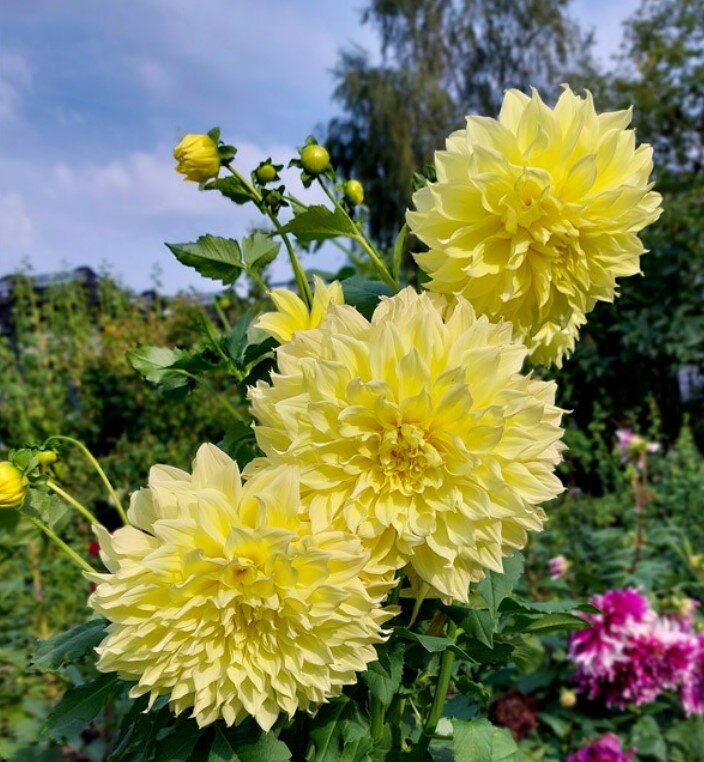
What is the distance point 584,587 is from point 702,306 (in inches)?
169

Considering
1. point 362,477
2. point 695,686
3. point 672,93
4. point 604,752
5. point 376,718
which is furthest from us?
point 672,93

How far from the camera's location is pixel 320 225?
2.54ft

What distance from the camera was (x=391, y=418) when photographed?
61 centimetres

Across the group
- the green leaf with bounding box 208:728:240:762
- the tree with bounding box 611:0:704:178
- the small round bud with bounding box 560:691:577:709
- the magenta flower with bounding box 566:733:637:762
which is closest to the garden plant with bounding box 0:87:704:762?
the green leaf with bounding box 208:728:240:762

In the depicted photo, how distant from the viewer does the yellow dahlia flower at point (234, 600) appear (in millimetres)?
587

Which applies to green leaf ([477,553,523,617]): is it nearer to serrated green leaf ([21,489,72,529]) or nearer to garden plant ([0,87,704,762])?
garden plant ([0,87,704,762])

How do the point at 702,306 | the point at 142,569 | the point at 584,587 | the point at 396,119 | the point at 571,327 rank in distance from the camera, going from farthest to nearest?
the point at 396,119 < the point at 702,306 < the point at 584,587 < the point at 571,327 < the point at 142,569

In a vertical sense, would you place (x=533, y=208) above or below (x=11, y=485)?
above

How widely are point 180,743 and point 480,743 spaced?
0.87ft

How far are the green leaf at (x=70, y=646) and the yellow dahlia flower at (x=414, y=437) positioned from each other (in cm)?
29

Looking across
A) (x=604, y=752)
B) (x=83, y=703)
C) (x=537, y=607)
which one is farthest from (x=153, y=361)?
(x=604, y=752)

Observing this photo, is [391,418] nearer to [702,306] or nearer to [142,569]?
[142,569]

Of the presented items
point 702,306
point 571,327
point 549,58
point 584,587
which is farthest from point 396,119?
point 571,327

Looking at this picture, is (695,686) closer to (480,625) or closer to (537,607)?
(537,607)
